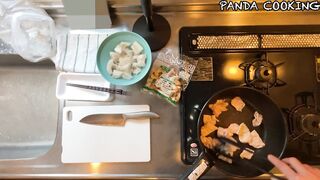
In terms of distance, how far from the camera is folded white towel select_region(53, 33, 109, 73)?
0.88 m

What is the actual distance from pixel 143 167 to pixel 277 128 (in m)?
0.32

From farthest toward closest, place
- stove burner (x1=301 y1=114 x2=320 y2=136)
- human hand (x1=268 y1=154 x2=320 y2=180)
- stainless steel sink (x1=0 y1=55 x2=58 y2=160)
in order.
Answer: stainless steel sink (x1=0 y1=55 x2=58 y2=160), stove burner (x1=301 y1=114 x2=320 y2=136), human hand (x1=268 y1=154 x2=320 y2=180)

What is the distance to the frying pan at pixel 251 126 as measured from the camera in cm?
78

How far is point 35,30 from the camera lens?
904 mm

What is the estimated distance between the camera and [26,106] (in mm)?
991

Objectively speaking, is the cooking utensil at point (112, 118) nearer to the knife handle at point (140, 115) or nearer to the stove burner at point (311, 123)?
the knife handle at point (140, 115)

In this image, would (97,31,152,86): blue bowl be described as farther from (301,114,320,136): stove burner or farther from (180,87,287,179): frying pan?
(301,114,320,136): stove burner

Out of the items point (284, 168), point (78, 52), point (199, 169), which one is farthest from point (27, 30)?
point (284, 168)

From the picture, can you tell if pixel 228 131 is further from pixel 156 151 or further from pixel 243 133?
pixel 156 151

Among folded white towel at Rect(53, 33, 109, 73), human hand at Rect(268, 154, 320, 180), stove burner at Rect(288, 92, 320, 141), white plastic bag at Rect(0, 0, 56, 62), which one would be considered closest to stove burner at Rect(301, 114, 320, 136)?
stove burner at Rect(288, 92, 320, 141)

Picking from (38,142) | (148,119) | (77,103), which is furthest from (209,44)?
(38,142)

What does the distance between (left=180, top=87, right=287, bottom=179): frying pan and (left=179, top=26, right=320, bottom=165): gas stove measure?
0.03 metres

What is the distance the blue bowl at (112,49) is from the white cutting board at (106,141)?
7cm

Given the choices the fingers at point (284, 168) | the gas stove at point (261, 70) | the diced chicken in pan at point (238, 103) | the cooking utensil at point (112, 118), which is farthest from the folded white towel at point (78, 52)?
the fingers at point (284, 168)
